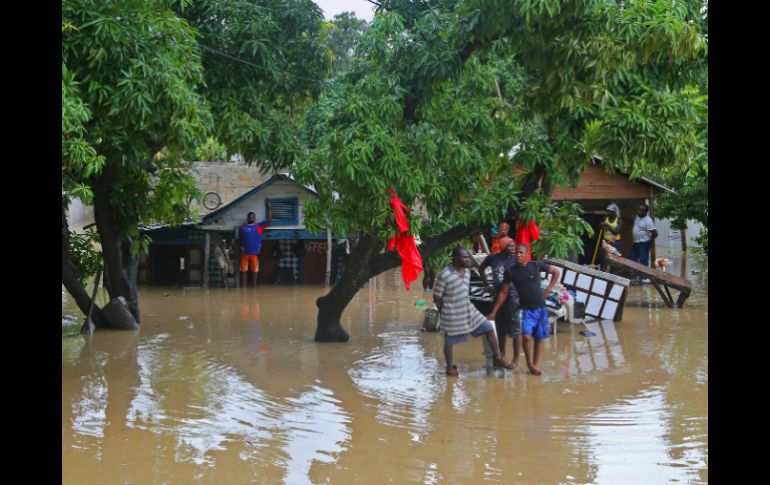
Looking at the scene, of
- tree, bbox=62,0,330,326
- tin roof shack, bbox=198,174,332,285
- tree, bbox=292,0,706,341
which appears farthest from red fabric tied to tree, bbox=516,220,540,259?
tin roof shack, bbox=198,174,332,285

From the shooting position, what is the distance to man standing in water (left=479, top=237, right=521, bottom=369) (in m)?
9.91

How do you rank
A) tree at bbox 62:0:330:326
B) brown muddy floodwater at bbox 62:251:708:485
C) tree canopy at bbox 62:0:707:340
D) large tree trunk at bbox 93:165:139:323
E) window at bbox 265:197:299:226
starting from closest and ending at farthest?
brown muddy floodwater at bbox 62:251:708:485
tree at bbox 62:0:330:326
tree canopy at bbox 62:0:707:340
large tree trunk at bbox 93:165:139:323
window at bbox 265:197:299:226

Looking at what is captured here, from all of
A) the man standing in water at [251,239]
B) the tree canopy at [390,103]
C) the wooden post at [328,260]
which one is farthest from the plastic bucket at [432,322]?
the man standing in water at [251,239]

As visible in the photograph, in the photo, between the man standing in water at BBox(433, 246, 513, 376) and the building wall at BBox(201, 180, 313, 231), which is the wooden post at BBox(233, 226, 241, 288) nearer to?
the building wall at BBox(201, 180, 313, 231)

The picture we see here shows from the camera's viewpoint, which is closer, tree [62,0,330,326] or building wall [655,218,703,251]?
tree [62,0,330,326]

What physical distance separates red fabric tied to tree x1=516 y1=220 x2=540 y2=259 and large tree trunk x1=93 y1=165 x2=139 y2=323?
5.20 metres

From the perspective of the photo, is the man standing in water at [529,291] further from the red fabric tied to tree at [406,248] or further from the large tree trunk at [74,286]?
the large tree trunk at [74,286]

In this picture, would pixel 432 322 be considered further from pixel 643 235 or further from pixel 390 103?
pixel 643 235

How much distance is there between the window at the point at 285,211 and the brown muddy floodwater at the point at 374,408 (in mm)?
5453

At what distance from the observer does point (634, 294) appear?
672 inches

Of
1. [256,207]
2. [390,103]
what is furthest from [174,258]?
[390,103]

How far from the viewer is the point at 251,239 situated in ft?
61.3

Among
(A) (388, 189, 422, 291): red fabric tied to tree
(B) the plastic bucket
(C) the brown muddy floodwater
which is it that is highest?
(A) (388, 189, 422, 291): red fabric tied to tree

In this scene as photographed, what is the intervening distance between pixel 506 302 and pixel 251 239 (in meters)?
9.41
